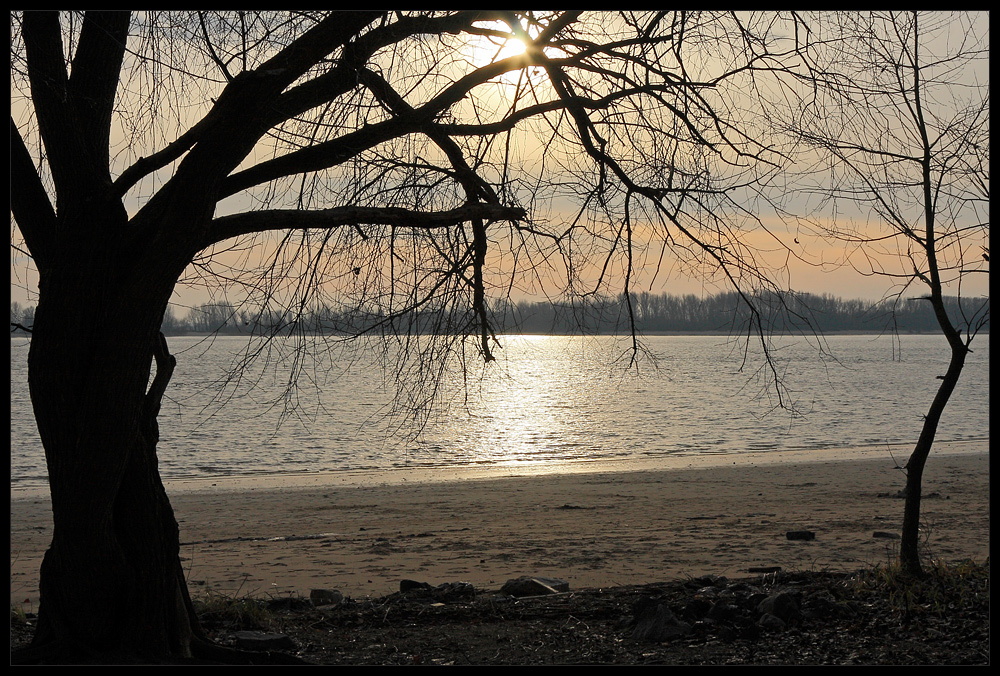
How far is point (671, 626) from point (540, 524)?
27.0 ft

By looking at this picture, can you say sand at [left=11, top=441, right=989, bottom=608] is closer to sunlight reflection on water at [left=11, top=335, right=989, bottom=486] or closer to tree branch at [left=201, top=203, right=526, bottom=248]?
sunlight reflection on water at [left=11, top=335, right=989, bottom=486]

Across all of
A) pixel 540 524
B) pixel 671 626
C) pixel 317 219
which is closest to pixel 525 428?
pixel 540 524

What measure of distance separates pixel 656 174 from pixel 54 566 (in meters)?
4.24

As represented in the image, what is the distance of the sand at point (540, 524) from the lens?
1021 cm

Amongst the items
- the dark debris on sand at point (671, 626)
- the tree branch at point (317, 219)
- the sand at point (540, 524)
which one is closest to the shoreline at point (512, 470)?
the sand at point (540, 524)

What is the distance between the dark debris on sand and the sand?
150 centimetres

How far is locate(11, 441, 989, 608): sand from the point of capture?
33.5ft

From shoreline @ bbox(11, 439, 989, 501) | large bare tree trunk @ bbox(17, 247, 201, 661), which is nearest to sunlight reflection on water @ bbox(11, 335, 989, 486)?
shoreline @ bbox(11, 439, 989, 501)

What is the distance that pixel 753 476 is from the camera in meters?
19.8

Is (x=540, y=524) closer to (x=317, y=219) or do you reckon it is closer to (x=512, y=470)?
(x=512, y=470)

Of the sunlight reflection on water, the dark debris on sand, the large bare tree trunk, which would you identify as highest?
the large bare tree trunk

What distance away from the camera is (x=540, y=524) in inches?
543

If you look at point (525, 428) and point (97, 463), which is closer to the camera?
point (97, 463)
